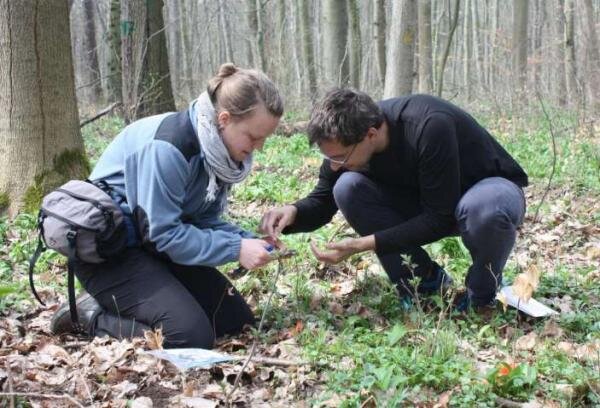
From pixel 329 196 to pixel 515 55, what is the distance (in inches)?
471

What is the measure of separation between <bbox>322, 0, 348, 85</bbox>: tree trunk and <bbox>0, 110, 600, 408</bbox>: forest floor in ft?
24.2

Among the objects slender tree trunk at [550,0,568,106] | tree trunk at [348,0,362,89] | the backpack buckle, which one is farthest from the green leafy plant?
tree trunk at [348,0,362,89]

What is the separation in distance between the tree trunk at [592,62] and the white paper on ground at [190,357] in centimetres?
764

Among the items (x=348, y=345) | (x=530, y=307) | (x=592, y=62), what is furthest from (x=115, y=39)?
(x=348, y=345)

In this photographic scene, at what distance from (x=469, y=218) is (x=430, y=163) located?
329mm

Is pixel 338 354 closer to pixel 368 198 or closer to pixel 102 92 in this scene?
pixel 368 198

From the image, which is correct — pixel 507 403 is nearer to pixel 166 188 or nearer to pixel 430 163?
pixel 430 163

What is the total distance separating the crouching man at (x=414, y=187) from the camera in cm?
325

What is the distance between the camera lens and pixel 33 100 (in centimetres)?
479

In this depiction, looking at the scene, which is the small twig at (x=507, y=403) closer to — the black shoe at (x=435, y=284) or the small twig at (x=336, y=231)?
the black shoe at (x=435, y=284)

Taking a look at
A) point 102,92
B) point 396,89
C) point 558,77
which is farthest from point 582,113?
point 102,92

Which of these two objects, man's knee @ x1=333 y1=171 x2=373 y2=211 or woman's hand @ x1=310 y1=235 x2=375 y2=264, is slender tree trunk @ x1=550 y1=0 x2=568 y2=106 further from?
woman's hand @ x1=310 y1=235 x2=375 y2=264

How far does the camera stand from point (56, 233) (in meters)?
3.06

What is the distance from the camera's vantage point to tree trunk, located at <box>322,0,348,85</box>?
39.0 feet
